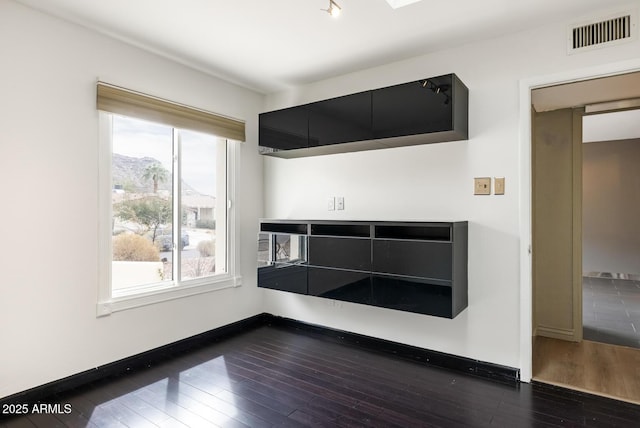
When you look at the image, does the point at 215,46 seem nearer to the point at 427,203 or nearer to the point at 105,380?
the point at 427,203

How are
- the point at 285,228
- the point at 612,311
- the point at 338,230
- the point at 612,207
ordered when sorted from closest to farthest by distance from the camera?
the point at 338,230
the point at 285,228
the point at 612,311
the point at 612,207

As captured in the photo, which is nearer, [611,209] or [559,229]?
[559,229]

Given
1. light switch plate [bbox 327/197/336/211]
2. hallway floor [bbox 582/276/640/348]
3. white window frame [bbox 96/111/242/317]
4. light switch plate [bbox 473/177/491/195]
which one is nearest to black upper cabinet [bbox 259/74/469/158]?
light switch plate [bbox 473/177/491/195]

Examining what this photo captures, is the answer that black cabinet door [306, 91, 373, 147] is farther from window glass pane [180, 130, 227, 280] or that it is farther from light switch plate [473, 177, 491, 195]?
window glass pane [180, 130, 227, 280]

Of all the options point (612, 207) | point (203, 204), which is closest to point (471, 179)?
point (203, 204)

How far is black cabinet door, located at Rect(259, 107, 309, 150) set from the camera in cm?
332

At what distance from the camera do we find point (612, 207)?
6.76 m

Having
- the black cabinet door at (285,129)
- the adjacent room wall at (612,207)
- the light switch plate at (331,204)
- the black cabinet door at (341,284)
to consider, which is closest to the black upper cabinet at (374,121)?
the black cabinet door at (285,129)

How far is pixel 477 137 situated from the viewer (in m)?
2.81

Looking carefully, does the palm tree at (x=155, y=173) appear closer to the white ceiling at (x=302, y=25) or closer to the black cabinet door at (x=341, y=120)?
the white ceiling at (x=302, y=25)

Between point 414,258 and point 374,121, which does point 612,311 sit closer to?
point 414,258

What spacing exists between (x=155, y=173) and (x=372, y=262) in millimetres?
1987

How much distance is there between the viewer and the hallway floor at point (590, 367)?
2.48 meters

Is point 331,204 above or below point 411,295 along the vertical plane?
above
